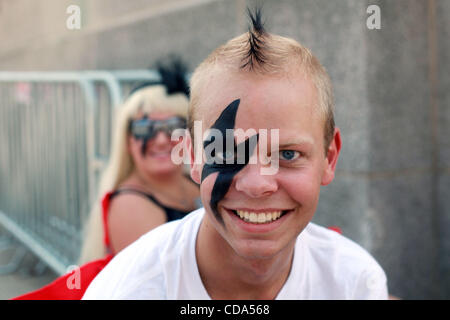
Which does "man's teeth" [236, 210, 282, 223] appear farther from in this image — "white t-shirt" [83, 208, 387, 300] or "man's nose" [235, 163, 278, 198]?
"white t-shirt" [83, 208, 387, 300]

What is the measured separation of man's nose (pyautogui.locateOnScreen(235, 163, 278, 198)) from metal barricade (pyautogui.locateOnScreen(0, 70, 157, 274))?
243cm

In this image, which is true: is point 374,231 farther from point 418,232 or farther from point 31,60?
point 31,60

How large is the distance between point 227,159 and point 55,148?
11.0 ft

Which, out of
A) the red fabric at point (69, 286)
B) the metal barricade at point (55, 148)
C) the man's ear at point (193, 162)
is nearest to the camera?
the man's ear at point (193, 162)

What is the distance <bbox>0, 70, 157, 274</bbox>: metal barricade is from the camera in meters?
3.62

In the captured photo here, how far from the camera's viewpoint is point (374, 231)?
8.97 ft

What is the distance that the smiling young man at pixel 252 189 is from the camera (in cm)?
101

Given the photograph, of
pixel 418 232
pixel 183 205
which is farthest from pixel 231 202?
pixel 418 232

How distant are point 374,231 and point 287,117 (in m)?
1.95

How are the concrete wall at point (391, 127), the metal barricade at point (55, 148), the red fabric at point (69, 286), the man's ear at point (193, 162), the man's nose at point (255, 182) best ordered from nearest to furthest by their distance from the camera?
the man's nose at point (255, 182)
the man's ear at point (193, 162)
the red fabric at point (69, 286)
the concrete wall at point (391, 127)
the metal barricade at point (55, 148)

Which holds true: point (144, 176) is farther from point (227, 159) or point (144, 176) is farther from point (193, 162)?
point (227, 159)

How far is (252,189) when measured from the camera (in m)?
1.02

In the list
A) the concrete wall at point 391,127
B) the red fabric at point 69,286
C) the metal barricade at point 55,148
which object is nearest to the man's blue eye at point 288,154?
the red fabric at point 69,286

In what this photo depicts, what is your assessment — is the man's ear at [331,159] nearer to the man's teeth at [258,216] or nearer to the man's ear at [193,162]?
the man's teeth at [258,216]
